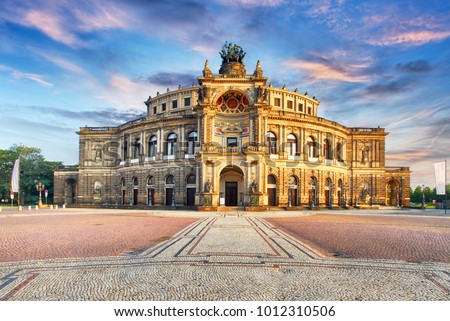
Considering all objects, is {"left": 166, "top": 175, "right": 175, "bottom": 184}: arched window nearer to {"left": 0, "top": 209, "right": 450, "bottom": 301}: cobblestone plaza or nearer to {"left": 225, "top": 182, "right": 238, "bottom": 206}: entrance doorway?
{"left": 225, "top": 182, "right": 238, "bottom": 206}: entrance doorway

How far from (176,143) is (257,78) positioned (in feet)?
56.1

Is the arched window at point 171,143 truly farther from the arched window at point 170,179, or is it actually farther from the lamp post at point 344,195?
the lamp post at point 344,195

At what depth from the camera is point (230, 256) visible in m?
9.99

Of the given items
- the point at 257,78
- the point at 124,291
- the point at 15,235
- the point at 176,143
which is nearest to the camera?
the point at 124,291

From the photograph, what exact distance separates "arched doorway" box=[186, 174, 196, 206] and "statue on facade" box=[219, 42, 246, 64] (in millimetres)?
22199

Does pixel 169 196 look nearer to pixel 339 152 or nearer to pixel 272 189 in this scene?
pixel 272 189

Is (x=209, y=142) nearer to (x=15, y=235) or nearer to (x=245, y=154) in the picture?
(x=245, y=154)

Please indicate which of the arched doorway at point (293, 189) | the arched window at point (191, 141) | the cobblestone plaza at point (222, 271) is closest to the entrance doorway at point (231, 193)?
the arched window at point (191, 141)

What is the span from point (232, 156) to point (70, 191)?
41.6 metres

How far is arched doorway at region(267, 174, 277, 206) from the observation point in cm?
4616

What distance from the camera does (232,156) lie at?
40.6 metres

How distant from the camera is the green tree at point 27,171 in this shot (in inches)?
2640
